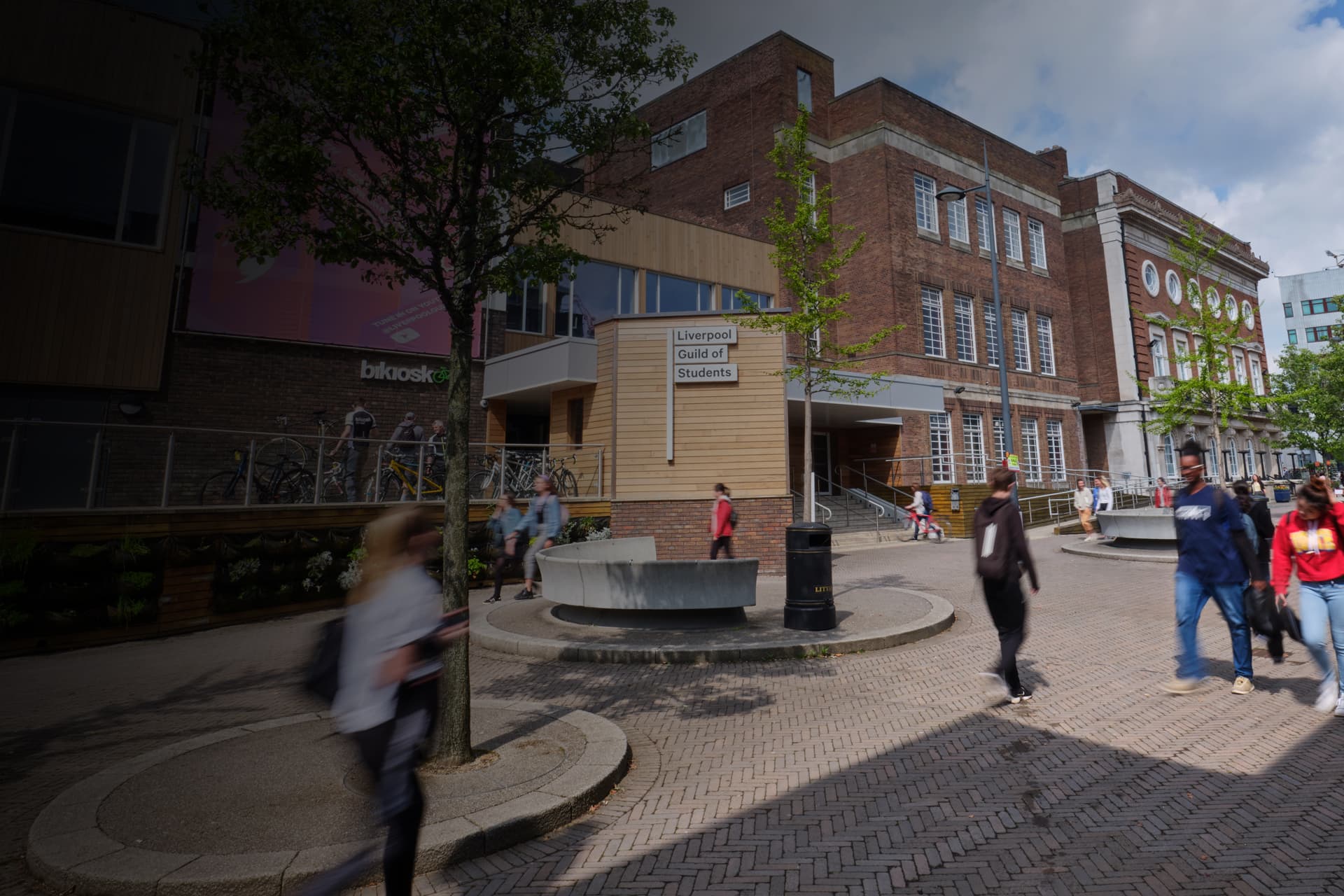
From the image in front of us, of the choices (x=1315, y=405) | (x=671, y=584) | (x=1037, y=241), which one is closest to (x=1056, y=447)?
(x=1037, y=241)

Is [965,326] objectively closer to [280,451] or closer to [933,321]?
[933,321]

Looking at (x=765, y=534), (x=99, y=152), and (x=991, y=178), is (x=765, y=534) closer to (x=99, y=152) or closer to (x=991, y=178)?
(x=99, y=152)

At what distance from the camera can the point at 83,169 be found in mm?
14406

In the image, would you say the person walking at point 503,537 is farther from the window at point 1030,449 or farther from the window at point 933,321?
the window at point 1030,449

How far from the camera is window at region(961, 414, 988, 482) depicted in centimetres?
2809

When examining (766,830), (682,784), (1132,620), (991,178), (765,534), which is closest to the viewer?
(766,830)

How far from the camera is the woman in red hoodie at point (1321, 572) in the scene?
16.5 ft

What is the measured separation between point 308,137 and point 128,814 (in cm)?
515

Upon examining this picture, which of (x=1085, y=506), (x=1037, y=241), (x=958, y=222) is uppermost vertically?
(x=1037, y=241)

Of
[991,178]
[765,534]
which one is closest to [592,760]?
[765,534]

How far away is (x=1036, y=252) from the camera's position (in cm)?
3394

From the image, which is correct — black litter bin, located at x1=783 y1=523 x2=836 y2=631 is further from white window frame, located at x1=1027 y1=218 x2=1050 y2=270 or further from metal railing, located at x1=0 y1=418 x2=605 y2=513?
white window frame, located at x1=1027 y1=218 x2=1050 y2=270

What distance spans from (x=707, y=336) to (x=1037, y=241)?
26967mm

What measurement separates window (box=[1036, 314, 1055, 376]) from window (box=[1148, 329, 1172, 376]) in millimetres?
7013
